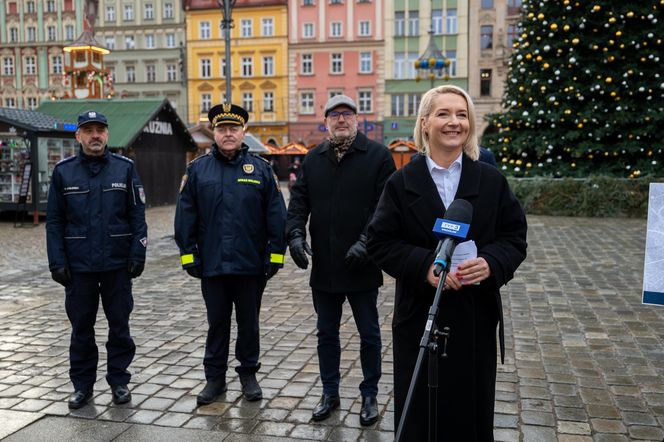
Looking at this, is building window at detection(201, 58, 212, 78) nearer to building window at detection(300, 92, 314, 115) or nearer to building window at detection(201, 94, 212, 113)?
building window at detection(201, 94, 212, 113)

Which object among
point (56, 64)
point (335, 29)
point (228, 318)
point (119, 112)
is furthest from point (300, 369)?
point (56, 64)

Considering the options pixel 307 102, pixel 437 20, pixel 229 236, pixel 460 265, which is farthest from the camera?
pixel 307 102

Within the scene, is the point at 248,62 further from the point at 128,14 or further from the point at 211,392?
the point at 211,392

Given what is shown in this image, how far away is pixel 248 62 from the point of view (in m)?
54.5

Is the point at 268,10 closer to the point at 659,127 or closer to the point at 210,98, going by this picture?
the point at 210,98

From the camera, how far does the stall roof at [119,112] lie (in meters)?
20.4

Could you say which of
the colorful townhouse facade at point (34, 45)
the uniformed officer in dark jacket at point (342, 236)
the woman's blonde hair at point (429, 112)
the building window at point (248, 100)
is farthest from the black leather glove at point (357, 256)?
the colorful townhouse facade at point (34, 45)

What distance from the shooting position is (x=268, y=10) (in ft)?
175

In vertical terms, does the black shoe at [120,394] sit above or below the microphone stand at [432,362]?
below

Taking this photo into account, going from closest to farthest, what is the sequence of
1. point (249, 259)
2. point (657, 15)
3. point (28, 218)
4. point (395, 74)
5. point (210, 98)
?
1. point (249, 259)
2. point (657, 15)
3. point (28, 218)
4. point (395, 74)
5. point (210, 98)

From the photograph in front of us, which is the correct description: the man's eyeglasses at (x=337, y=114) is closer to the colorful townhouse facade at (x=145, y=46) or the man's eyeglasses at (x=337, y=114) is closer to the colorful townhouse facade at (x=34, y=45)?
the colorful townhouse facade at (x=145, y=46)

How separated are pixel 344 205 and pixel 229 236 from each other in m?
0.80

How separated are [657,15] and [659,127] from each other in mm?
2733

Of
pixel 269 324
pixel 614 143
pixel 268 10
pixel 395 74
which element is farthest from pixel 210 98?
pixel 269 324
